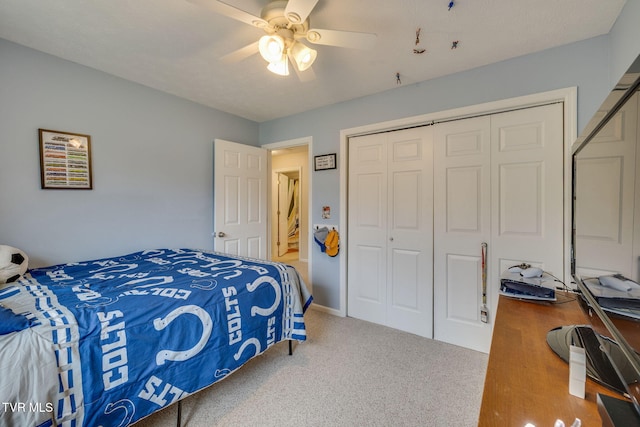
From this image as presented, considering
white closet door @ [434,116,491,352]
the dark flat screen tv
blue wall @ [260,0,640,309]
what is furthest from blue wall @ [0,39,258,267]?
the dark flat screen tv

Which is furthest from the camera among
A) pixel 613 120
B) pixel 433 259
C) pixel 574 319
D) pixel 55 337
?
pixel 433 259

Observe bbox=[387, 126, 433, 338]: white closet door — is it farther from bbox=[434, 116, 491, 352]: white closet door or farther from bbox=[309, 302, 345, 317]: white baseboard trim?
bbox=[309, 302, 345, 317]: white baseboard trim

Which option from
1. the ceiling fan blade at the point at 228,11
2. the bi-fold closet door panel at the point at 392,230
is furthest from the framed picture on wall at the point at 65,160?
the bi-fold closet door panel at the point at 392,230

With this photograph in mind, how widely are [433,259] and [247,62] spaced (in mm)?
2384

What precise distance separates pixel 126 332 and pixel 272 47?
169 centimetres

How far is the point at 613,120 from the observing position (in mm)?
765

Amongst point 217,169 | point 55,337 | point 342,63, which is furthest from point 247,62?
point 55,337

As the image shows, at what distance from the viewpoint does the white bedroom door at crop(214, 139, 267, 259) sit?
123 inches

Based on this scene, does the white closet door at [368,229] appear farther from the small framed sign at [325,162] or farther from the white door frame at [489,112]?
the small framed sign at [325,162]

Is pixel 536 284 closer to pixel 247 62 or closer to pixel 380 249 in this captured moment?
pixel 380 249

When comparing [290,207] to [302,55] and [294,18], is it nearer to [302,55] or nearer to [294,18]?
[302,55]

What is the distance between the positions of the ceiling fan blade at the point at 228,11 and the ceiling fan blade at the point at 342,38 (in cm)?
28

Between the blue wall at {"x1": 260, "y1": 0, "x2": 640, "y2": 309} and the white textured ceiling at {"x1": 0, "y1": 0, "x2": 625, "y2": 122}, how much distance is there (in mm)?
92

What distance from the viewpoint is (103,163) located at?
2340mm
